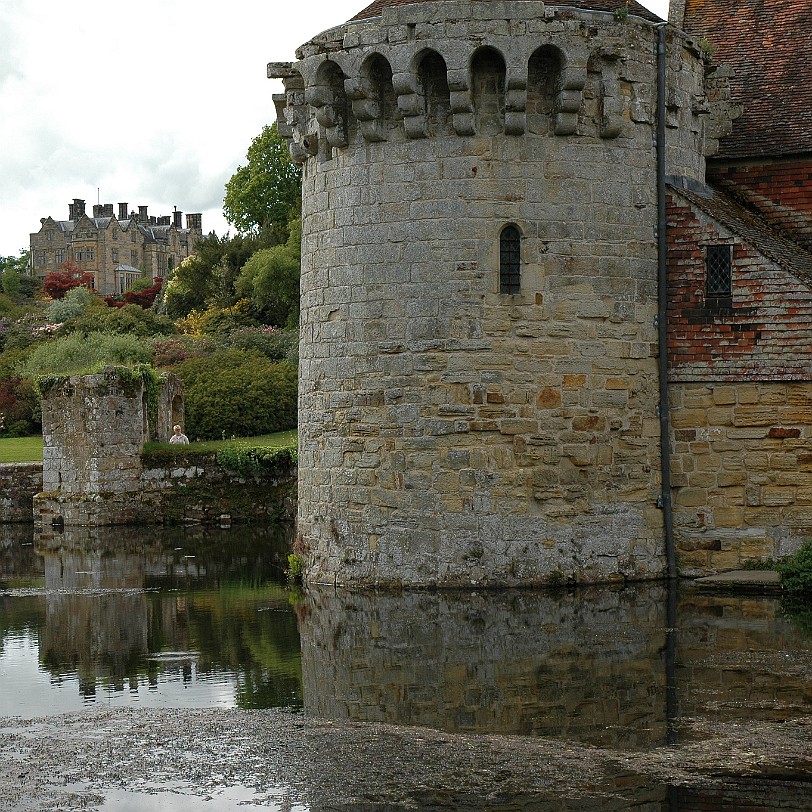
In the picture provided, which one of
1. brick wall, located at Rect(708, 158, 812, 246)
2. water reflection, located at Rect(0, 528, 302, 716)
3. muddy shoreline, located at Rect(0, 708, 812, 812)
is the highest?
brick wall, located at Rect(708, 158, 812, 246)

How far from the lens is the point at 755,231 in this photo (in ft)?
54.3

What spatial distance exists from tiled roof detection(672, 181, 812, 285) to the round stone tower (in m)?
0.74

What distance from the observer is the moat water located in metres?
10.0

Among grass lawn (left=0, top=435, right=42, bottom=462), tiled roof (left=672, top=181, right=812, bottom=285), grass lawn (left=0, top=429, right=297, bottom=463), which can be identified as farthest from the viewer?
grass lawn (left=0, top=435, right=42, bottom=462)

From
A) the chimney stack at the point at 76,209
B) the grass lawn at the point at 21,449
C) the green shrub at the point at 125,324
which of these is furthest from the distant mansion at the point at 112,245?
the grass lawn at the point at 21,449

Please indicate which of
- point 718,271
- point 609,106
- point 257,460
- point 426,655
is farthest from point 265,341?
point 426,655

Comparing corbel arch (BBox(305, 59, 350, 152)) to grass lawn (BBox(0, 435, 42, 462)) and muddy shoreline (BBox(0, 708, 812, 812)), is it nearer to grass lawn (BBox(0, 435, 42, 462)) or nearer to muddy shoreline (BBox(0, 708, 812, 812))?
muddy shoreline (BBox(0, 708, 812, 812))

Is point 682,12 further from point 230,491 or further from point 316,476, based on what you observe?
point 230,491

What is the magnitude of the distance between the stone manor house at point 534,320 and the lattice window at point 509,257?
0.04 m

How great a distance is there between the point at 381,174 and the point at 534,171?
170 cm

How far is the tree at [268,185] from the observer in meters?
59.2

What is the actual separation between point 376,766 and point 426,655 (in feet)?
11.5

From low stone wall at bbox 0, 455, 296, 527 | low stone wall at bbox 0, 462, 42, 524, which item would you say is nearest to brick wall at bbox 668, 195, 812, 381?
low stone wall at bbox 0, 455, 296, 527

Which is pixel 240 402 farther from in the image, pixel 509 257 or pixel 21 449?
pixel 509 257
